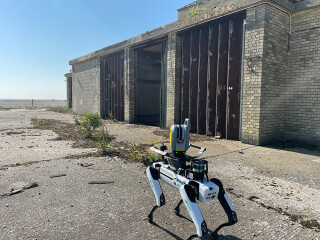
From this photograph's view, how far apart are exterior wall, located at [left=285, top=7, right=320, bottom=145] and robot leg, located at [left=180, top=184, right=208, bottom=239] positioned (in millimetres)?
6621

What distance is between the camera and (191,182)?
216 centimetres

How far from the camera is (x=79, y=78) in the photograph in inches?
742

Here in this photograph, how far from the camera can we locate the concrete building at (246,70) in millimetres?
6949

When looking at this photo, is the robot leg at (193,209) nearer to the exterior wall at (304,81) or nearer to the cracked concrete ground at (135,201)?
the cracked concrete ground at (135,201)

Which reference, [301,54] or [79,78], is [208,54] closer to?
[301,54]

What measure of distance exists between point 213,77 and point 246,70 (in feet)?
4.95

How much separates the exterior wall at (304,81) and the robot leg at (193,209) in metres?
6.62

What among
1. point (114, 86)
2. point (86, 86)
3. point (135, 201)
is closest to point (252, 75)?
point (135, 201)

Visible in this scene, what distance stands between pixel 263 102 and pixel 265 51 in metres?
1.55

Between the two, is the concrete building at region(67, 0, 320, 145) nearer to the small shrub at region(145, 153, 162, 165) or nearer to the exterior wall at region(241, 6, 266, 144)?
the exterior wall at region(241, 6, 266, 144)

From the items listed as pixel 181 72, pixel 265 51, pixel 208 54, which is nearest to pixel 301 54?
pixel 265 51

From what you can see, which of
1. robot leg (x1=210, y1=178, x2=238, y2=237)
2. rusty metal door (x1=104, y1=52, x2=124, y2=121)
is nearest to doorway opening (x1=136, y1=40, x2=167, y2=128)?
rusty metal door (x1=104, y1=52, x2=124, y2=121)

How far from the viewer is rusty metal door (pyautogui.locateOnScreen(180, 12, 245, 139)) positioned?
783 cm

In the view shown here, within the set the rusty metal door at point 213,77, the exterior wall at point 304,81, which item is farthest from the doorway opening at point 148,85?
the exterior wall at point 304,81
